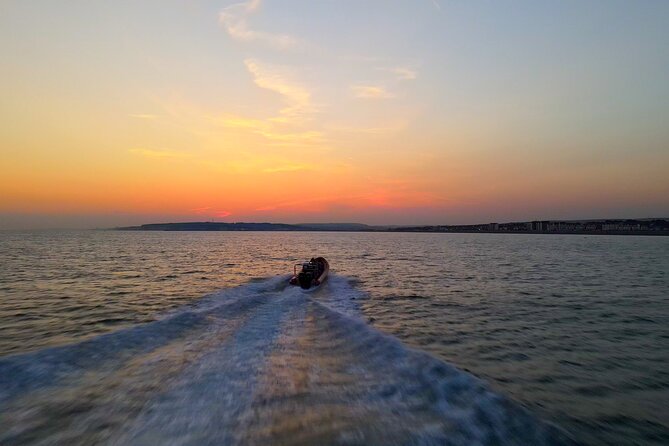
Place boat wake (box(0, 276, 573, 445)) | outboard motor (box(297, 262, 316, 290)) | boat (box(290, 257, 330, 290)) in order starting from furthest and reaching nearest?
1. boat (box(290, 257, 330, 290))
2. outboard motor (box(297, 262, 316, 290))
3. boat wake (box(0, 276, 573, 445))

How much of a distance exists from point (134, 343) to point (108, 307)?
765cm

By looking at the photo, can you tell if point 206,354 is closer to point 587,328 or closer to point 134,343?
point 134,343

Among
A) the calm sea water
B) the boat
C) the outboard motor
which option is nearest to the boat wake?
the calm sea water

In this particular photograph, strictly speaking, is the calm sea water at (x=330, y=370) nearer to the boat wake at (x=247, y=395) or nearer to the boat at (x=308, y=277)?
the boat wake at (x=247, y=395)

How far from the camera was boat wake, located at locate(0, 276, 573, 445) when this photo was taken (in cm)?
→ 709

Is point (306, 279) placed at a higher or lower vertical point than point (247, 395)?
lower

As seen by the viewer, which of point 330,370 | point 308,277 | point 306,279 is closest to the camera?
point 330,370

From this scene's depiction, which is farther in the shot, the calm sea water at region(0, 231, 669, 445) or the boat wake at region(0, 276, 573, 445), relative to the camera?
the calm sea water at region(0, 231, 669, 445)

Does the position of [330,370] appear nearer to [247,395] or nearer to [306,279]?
[247,395]

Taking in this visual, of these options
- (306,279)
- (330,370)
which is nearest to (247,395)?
(330,370)

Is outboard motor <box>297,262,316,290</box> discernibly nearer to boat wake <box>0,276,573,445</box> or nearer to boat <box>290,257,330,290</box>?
boat <box>290,257,330,290</box>

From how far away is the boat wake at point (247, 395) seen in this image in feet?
23.3


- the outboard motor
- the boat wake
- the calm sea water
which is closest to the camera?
the boat wake

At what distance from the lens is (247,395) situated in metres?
8.86
